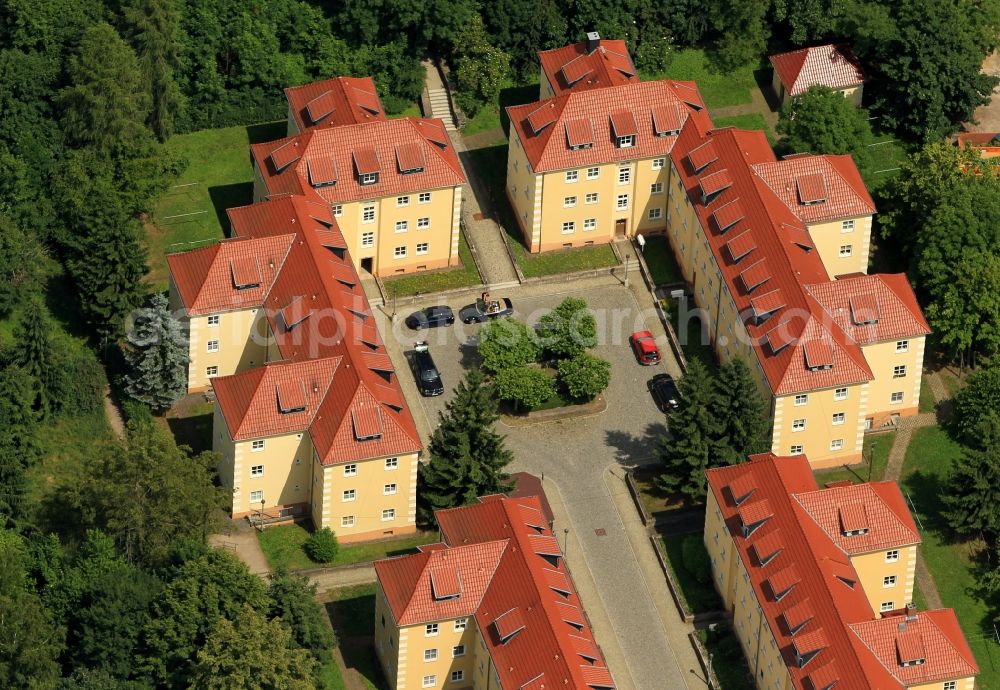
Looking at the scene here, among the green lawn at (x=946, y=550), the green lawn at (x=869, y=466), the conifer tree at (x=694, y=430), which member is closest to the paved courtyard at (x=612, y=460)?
the conifer tree at (x=694, y=430)

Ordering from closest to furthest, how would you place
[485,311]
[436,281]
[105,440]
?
[105,440], [485,311], [436,281]

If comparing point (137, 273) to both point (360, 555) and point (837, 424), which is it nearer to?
point (360, 555)

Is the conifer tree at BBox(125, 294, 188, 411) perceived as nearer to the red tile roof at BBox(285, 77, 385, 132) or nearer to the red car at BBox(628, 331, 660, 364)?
the red tile roof at BBox(285, 77, 385, 132)

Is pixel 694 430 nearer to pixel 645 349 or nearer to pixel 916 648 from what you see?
pixel 645 349

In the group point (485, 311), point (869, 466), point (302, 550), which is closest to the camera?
point (302, 550)

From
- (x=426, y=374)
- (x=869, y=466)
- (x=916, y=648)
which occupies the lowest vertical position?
(x=869, y=466)

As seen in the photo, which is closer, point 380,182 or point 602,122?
point 380,182

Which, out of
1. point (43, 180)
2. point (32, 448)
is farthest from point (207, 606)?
point (43, 180)

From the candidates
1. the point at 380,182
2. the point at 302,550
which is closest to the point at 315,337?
the point at 302,550
